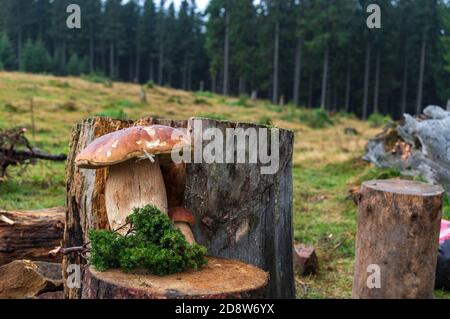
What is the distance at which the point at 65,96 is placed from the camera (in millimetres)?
25141

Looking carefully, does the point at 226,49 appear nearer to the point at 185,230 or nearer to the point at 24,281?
the point at 24,281

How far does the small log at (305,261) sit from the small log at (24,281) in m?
2.97

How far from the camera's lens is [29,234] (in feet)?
16.9

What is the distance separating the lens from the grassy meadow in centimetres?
757

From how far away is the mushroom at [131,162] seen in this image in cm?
348

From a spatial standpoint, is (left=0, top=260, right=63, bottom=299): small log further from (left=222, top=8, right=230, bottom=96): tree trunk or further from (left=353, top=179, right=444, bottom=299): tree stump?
(left=222, top=8, right=230, bottom=96): tree trunk

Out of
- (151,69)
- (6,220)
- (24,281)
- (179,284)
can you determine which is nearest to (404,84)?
(151,69)

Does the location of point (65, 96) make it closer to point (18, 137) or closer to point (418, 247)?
point (18, 137)

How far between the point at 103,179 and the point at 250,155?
123 centimetres

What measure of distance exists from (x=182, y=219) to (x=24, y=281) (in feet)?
5.80

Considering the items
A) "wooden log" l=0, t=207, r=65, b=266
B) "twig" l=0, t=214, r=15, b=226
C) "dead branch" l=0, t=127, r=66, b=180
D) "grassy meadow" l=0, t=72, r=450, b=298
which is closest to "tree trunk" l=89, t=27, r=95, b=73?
"grassy meadow" l=0, t=72, r=450, b=298

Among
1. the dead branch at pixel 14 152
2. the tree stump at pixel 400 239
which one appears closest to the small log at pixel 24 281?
the tree stump at pixel 400 239

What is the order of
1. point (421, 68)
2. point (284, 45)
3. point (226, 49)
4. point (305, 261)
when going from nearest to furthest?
1. point (305, 261)
2. point (421, 68)
3. point (226, 49)
4. point (284, 45)

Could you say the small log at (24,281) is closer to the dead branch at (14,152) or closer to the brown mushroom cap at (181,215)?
the brown mushroom cap at (181,215)
